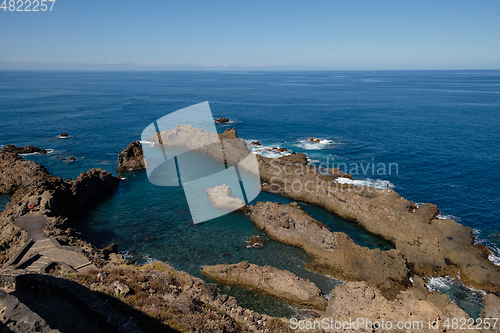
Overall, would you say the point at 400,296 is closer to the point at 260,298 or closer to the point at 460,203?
the point at 260,298

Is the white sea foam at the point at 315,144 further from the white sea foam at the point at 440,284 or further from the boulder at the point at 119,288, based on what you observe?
the boulder at the point at 119,288

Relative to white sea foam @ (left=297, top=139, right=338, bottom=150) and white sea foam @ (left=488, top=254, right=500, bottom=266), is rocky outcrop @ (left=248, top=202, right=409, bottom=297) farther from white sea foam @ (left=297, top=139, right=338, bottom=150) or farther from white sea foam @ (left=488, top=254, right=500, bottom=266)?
white sea foam @ (left=297, top=139, right=338, bottom=150)

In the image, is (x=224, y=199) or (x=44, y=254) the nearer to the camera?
(x=44, y=254)

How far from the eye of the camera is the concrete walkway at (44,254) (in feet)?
73.7

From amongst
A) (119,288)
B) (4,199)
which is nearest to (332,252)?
(119,288)

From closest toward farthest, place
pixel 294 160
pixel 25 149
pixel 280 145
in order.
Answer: pixel 294 160 < pixel 25 149 < pixel 280 145

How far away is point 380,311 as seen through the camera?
62.5 feet

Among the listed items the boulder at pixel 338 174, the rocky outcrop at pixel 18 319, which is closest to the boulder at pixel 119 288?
the rocky outcrop at pixel 18 319

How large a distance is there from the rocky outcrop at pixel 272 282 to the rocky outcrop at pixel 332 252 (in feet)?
13.7

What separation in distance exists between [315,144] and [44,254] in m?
52.9

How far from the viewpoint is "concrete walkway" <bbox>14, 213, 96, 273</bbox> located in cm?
2245

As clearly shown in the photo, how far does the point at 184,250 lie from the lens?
1145 inches

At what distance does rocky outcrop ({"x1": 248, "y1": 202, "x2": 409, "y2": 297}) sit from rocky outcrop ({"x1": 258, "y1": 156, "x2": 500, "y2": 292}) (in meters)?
3.36

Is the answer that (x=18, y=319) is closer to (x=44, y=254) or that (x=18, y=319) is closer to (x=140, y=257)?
(x=44, y=254)
